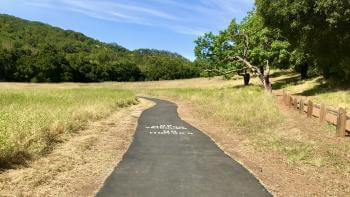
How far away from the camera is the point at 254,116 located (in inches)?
840

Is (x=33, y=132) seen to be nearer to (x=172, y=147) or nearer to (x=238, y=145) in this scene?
(x=172, y=147)

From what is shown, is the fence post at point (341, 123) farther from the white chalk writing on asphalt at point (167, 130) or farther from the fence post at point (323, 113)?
the white chalk writing on asphalt at point (167, 130)

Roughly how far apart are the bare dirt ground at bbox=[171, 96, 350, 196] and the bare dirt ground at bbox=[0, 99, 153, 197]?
372 cm

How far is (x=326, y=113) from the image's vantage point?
58.6 feet

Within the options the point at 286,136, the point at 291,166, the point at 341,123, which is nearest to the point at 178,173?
the point at 291,166

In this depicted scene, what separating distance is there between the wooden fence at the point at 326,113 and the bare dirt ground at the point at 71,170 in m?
7.52

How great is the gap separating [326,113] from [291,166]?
7138 millimetres

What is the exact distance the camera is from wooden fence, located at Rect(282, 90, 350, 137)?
1496cm

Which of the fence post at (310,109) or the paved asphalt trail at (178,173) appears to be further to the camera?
the fence post at (310,109)

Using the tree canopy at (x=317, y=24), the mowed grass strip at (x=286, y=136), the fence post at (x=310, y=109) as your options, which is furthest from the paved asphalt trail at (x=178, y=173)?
the tree canopy at (x=317, y=24)

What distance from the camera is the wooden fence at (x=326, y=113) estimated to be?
15.0m

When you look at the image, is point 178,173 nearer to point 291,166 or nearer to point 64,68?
point 291,166

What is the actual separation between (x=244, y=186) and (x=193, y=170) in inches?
72.5

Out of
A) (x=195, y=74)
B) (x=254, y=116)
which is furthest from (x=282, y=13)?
(x=195, y=74)
